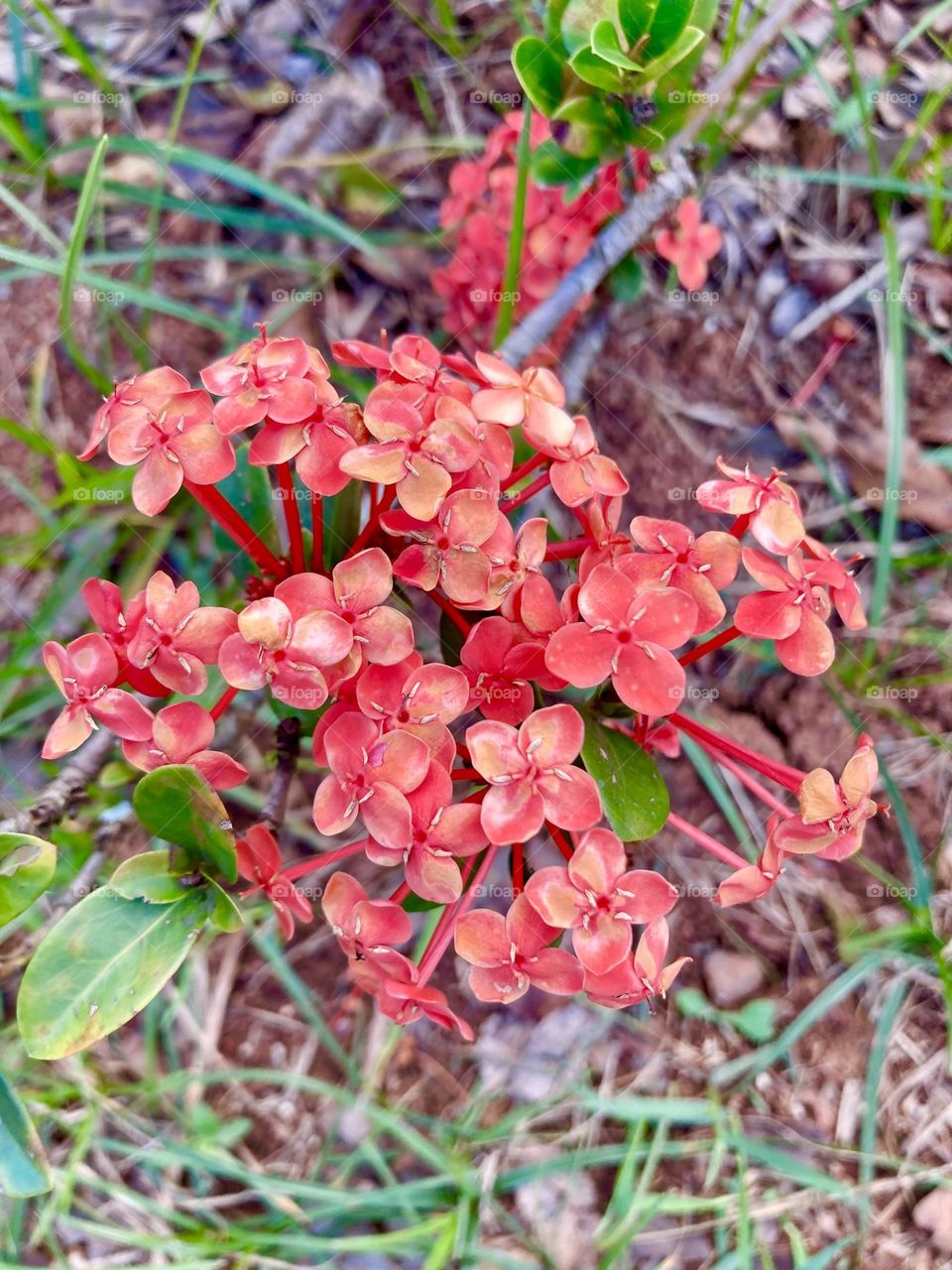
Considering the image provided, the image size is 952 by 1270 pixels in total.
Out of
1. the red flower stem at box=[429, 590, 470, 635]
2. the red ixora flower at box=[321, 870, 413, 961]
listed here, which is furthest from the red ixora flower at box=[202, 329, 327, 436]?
the red ixora flower at box=[321, 870, 413, 961]

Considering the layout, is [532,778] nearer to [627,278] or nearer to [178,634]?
[178,634]

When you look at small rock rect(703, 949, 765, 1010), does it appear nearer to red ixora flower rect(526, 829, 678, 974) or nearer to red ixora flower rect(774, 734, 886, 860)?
red ixora flower rect(774, 734, 886, 860)

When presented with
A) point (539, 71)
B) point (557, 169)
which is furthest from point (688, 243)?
point (539, 71)

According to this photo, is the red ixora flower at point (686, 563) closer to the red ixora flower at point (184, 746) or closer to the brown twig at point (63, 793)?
the red ixora flower at point (184, 746)

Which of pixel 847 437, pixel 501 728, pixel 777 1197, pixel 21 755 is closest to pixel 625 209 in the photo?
pixel 847 437

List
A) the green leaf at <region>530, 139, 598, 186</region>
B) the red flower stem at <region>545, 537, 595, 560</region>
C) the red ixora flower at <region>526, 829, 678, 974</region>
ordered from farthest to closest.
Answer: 1. the green leaf at <region>530, 139, 598, 186</region>
2. the red flower stem at <region>545, 537, 595, 560</region>
3. the red ixora flower at <region>526, 829, 678, 974</region>

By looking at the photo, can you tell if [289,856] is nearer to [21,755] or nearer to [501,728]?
[21,755]

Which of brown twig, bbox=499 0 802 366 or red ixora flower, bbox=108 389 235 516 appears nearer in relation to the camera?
red ixora flower, bbox=108 389 235 516

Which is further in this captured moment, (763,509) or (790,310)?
(790,310)
